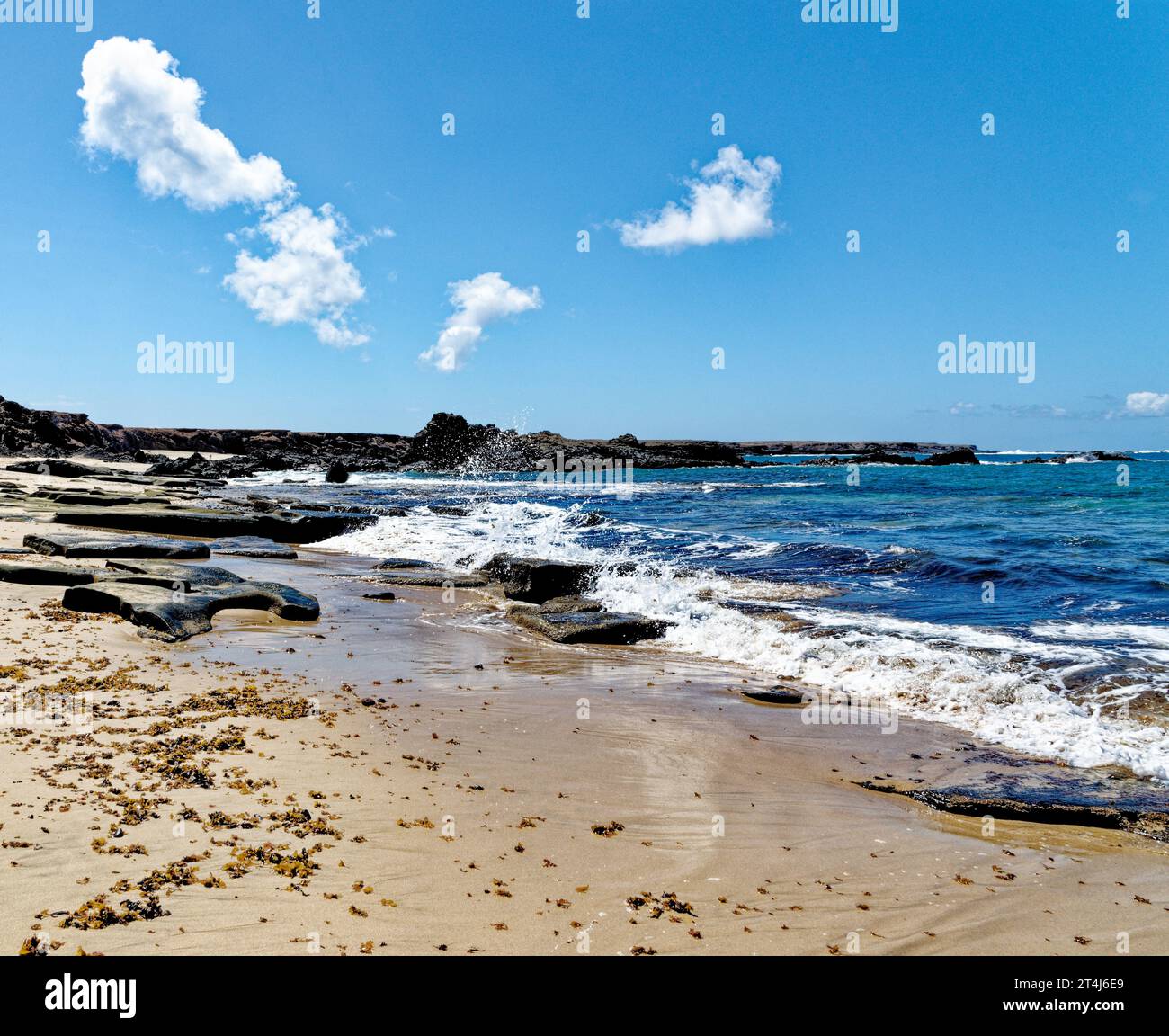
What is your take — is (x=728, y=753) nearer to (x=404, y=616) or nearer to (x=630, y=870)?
(x=630, y=870)

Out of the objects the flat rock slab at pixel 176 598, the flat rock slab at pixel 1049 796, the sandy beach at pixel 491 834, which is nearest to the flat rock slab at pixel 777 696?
the sandy beach at pixel 491 834

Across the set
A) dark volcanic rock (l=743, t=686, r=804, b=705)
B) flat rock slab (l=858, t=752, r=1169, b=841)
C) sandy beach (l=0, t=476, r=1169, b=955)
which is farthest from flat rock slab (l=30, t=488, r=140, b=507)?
flat rock slab (l=858, t=752, r=1169, b=841)

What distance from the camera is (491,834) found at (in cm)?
436

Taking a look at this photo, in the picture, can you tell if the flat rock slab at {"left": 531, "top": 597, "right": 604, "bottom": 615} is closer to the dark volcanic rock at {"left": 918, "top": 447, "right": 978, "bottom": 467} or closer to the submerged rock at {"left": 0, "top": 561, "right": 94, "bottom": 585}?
the submerged rock at {"left": 0, "top": 561, "right": 94, "bottom": 585}

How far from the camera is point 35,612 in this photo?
8.90 metres

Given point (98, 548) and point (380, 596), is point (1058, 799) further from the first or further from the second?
point (98, 548)

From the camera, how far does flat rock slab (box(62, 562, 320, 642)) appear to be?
8859 mm

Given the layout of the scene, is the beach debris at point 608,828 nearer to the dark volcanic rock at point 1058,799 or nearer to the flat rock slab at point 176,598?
the dark volcanic rock at point 1058,799

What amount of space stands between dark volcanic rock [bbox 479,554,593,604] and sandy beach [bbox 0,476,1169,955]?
6349mm

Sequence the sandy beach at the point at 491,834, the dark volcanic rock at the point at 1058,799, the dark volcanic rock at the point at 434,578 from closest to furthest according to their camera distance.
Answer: the sandy beach at the point at 491,834
the dark volcanic rock at the point at 1058,799
the dark volcanic rock at the point at 434,578

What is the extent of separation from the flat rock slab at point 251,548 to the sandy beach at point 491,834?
32.1 feet

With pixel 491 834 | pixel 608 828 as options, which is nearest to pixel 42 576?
pixel 491 834

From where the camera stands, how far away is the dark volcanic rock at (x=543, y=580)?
14102 mm
